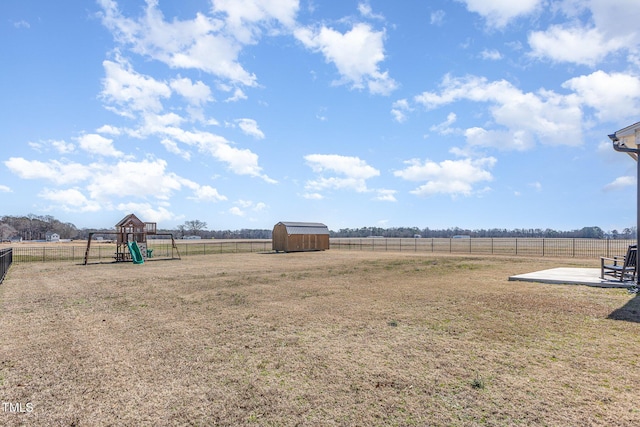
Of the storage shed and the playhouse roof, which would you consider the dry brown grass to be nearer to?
the playhouse roof

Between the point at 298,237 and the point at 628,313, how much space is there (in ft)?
121

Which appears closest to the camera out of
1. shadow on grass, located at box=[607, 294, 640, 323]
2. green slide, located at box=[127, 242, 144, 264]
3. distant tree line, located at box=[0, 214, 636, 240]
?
shadow on grass, located at box=[607, 294, 640, 323]

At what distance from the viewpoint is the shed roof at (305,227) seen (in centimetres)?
4336

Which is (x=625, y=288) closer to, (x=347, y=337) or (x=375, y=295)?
(x=375, y=295)

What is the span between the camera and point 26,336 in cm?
717

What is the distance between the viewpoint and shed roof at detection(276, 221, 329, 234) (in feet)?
142

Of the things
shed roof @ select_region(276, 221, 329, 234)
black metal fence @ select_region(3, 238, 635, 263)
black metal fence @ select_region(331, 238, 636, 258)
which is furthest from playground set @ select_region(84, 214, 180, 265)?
black metal fence @ select_region(331, 238, 636, 258)

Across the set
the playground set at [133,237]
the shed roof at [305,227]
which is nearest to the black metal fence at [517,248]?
the shed roof at [305,227]

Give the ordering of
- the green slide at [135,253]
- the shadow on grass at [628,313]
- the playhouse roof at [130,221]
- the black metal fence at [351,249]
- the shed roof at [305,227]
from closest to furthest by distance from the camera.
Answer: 1. the shadow on grass at [628,313]
2. the green slide at [135,253]
3. the playhouse roof at [130,221]
4. the black metal fence at [351,249]
5. the shed roof at [305,227]

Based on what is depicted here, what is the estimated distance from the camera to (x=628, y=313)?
806cm

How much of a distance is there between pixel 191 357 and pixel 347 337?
2.79m

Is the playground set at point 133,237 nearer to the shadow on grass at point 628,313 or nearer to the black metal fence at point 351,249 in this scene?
the black metal fence at point 351,249

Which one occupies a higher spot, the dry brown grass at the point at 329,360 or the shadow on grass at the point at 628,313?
the shadow on grass at the point at 628,313

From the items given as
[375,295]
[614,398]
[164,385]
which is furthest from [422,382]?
[375,295]
